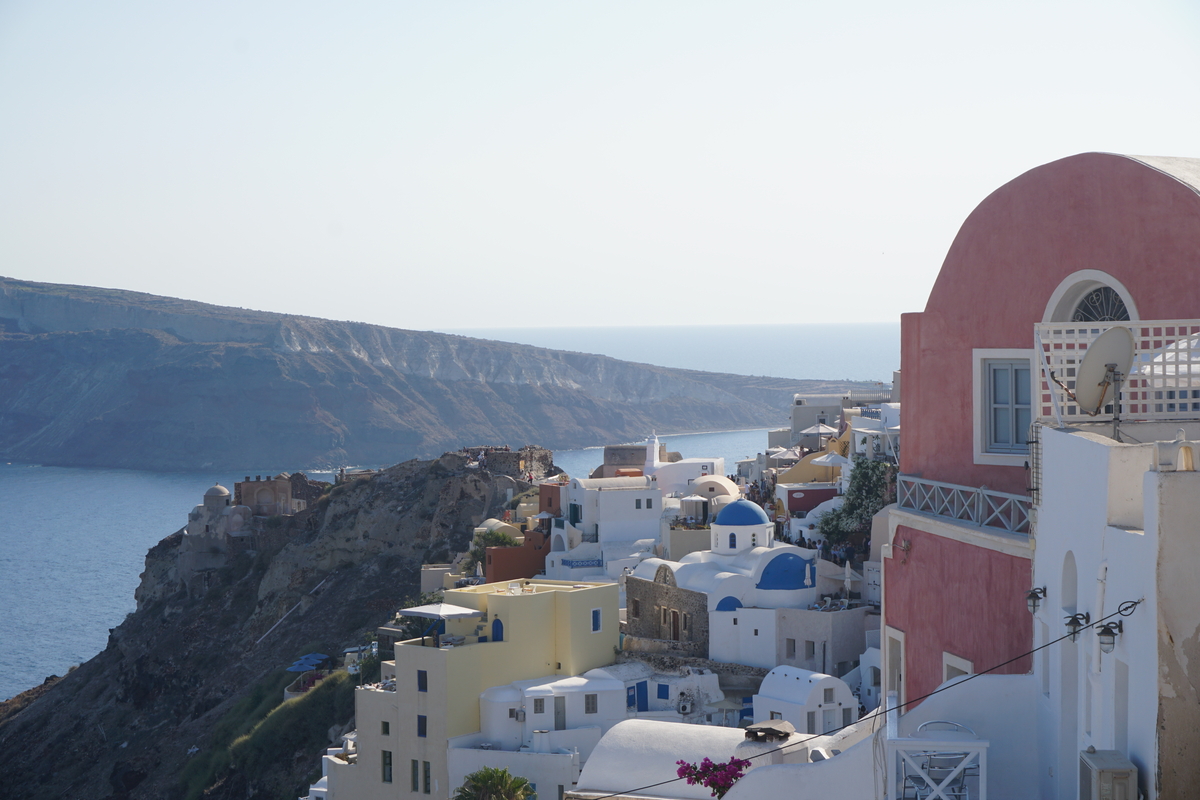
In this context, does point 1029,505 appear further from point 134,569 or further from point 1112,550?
point 134,569

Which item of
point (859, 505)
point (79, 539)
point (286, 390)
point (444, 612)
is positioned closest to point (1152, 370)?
point (444, 612)

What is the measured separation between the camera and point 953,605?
1062cm

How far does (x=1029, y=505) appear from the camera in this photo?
9578 mm

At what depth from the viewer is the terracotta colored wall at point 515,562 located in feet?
119

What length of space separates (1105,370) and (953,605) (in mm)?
3693

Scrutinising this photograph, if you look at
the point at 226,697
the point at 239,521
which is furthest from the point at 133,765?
the point at 239,521

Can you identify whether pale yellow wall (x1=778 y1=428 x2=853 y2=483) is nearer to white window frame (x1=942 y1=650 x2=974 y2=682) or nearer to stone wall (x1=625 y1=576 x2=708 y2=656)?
stone wall (x1=625 y1=576 x2=708 y2=656)

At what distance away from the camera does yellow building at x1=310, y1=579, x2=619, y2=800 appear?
891 inches

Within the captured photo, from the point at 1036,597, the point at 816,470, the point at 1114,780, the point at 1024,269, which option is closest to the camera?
the point at 1114,780

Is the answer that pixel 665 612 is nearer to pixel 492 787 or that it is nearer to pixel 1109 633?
pixel 492 787

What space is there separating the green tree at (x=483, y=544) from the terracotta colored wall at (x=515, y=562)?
95 centimetres

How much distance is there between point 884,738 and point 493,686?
16132 mm

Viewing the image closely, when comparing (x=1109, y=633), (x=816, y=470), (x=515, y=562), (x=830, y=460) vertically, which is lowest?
(x=515, y=562)

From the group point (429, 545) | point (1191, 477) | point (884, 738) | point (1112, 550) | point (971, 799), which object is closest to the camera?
point (1191, 477)
